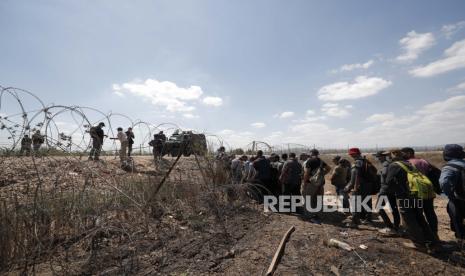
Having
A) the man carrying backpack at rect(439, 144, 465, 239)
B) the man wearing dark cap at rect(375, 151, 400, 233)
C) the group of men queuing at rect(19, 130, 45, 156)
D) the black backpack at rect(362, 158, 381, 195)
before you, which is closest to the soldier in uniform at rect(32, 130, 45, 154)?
the group of men queuing at rect(19, 130, 45, 156)

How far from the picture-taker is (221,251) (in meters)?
4.21

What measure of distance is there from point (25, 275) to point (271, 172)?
18.1 feet

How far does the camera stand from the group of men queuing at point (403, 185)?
158 inches

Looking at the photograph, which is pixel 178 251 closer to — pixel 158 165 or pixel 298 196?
pixel 158 165

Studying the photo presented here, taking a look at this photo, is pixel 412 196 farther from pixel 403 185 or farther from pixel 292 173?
pixel 292 173

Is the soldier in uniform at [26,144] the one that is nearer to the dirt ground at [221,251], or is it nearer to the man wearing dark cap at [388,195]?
the dirt ground at [221,251]

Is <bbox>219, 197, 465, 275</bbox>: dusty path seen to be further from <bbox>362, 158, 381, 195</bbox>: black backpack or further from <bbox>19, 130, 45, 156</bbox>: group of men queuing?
<bbox>19, 130, 45, 156</bbox>: group of men queuing

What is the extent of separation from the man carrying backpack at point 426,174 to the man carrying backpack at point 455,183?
240mm

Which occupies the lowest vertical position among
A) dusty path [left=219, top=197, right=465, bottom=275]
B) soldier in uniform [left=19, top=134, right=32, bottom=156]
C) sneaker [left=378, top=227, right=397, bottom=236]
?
dusty path [left=219, top=197, right=465, bottom=275]

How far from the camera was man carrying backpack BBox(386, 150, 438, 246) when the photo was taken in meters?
4.17

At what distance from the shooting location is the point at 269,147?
7359 millimetres

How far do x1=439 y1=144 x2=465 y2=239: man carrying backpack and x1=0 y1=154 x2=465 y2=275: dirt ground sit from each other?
482 mm

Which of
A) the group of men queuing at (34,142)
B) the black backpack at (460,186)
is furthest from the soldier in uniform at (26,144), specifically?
the black backpack at (460,186)

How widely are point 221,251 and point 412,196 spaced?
2.83m
